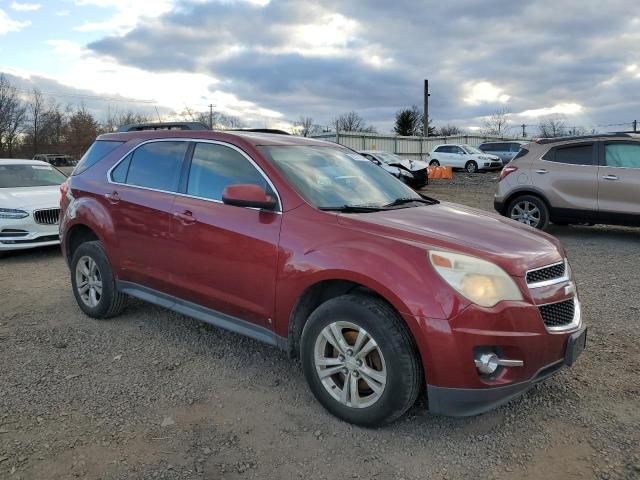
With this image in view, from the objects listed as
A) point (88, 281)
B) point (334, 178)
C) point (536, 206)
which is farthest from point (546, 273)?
point (536, 206)

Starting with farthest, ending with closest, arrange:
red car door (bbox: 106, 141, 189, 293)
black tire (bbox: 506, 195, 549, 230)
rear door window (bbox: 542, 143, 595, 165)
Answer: black tire (bbox: 506, 195, 549, 230), rear door window (bbox: 542, 143, 595, 165), red car door (bbox: 106, 141, 189, 293)

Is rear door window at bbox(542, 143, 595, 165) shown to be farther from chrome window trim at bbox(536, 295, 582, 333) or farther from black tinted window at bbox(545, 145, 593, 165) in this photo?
chrome window trim at bbox(536, 295, 582, 333)

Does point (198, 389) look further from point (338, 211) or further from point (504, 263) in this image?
point (504, 263)

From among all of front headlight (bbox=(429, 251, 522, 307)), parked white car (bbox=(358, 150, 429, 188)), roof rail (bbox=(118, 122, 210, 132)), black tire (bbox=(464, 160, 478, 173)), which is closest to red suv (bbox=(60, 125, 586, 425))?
front headlight (bbox=(429, 251, 522, 307))

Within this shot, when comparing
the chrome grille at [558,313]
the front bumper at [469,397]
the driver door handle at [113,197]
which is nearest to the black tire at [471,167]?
the driver door handle at [113,197]

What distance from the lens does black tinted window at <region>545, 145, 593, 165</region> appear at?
9031 millimetres

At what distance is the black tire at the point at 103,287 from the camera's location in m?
4.83

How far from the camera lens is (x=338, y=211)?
3.49 metres

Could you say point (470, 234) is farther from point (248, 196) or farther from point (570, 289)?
point (248, 196)

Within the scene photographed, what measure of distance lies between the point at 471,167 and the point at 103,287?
2637 cm

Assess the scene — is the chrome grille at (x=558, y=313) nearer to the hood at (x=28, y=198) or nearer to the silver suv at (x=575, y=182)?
the silver suv at (x=575, y=182)

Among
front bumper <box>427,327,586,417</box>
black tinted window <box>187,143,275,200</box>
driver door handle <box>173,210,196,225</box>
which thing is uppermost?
black tinted window <box>187,143,275,200</box>

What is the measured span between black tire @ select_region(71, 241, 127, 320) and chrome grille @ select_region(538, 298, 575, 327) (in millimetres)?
3613

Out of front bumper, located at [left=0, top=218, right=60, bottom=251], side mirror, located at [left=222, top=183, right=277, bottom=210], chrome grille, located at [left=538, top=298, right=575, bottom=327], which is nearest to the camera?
chrome grille, located at [left=538, top=298, right=575, bottom=327]
